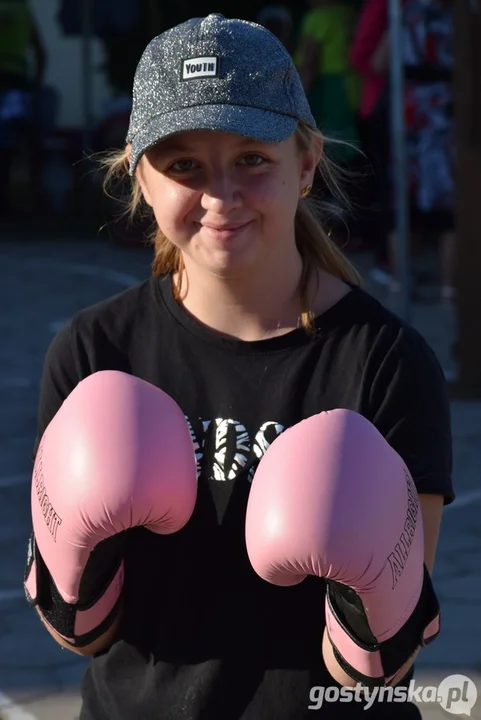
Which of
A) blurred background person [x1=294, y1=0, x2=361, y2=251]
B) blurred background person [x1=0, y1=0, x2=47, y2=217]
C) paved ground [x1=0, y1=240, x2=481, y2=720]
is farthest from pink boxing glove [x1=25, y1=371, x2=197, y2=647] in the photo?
blurred background person [x1=0, y1=0, x2=47, y2=217]

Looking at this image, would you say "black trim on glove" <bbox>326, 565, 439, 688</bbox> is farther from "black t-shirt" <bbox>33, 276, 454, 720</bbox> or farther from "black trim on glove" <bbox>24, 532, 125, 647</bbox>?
"black trim on glove" <bbox>24, 532, 125, 647</bbox>

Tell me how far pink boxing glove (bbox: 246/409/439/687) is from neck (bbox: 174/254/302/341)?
22 cm

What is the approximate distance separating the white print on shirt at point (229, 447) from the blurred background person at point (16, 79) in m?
9.14

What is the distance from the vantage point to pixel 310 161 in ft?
6.19

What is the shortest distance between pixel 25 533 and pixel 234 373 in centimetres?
229

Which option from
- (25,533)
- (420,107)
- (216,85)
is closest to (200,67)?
(216,85)

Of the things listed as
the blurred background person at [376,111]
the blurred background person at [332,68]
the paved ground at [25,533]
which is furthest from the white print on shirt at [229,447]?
the blurred background person at [332,68]

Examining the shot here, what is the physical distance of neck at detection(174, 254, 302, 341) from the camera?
6.09 feet

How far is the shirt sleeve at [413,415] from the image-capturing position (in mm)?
1767

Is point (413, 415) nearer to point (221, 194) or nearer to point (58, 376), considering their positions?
point (221, 194)

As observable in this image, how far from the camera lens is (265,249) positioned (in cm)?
181

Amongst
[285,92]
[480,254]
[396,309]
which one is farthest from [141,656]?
[396,309]

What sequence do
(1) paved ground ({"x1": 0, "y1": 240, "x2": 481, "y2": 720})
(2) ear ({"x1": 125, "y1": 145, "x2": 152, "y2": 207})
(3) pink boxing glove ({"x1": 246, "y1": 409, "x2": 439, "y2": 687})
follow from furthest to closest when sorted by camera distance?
(1) paved ground ({"x1": 0, "y1": 240, "x2": 481, "y2": 720}) → (2) ear ({"x1": 125, "y1": 145, "x2": 152, "y2": 207}) → (3) pink boxing glove ({"x1": 246, "y1": 409, "x2": 439, "y2": 687})

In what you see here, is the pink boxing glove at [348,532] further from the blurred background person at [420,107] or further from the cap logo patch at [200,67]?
the blurred background person at [420,107]
